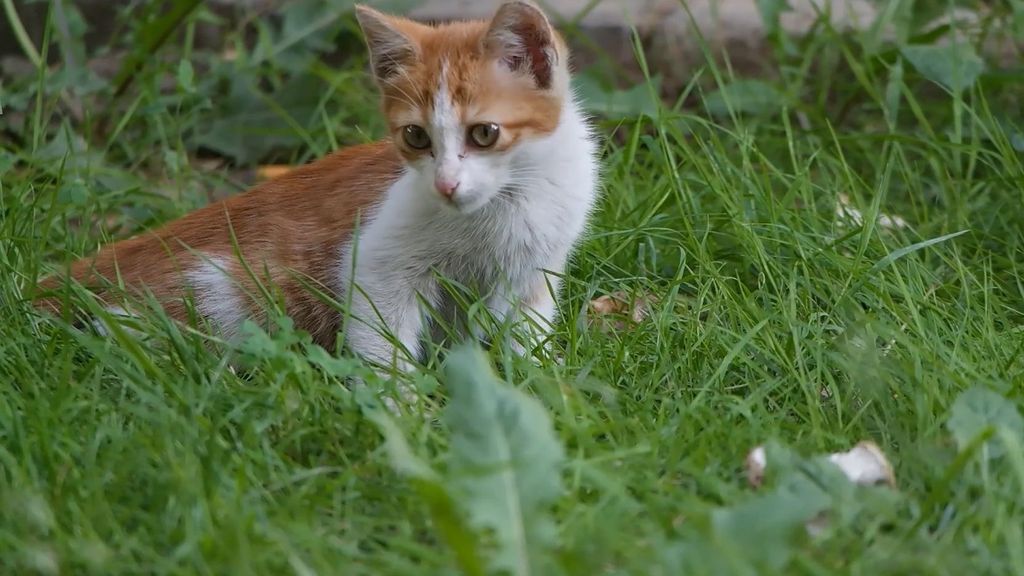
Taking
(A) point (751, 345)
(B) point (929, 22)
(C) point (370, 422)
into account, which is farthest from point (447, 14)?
(C) point (370, 422)

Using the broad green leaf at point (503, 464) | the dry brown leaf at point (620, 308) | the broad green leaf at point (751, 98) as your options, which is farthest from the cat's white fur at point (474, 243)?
the broad green leaf at point (751, 98)

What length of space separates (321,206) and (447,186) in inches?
22.5

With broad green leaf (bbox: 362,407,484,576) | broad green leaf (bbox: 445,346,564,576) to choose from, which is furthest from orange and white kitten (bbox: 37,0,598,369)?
broad green leaf (bbox: 362,407,484,576)

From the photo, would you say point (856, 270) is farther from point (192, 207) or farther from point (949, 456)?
point (192, 207)

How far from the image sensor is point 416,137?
9.39 feet

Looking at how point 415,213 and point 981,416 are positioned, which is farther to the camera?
point 415,213

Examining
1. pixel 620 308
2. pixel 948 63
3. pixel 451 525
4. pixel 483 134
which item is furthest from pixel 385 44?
pixel 948 63

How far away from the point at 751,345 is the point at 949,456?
605 millimetres

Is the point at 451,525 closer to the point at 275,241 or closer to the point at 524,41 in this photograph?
the point at 524,41

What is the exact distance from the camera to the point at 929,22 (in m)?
4.39

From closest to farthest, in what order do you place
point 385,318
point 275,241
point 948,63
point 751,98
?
1. point 385,318
2. point 275,241
3. point 948,63
4. point 751,98

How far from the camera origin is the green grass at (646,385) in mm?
2002

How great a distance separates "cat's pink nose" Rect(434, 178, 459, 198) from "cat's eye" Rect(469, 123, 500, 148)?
0.12 meters

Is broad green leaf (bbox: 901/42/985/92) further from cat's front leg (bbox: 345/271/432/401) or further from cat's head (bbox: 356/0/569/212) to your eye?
cat's front leg (bbox: 345/271/432/401)
